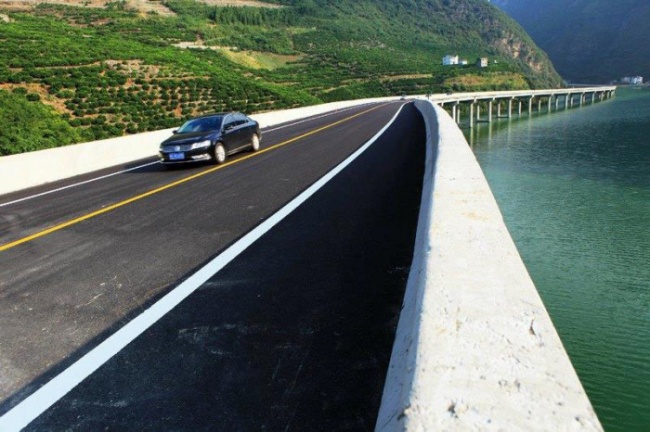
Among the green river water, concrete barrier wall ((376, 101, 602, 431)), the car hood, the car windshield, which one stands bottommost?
the green river water

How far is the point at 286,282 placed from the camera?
15.9ft

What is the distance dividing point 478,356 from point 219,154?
41.3ft

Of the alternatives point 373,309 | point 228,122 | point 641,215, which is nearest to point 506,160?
point 641,215

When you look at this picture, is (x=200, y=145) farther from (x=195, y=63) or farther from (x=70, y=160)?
(x=195, y=63)

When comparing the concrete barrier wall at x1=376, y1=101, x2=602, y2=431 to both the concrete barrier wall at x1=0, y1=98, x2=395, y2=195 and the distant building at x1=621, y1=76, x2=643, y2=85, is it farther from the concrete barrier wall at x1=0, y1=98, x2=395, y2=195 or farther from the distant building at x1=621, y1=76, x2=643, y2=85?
the distant building at x1=621, y1=76, x2=643, y2=85

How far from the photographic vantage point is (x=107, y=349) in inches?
146

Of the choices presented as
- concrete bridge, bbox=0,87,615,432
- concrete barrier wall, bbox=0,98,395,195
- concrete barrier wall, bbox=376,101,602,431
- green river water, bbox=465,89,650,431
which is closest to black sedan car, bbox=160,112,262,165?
concrete barrier wall, bbox=0,98,395,195

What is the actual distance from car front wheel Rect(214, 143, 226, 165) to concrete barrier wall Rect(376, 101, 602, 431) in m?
11.1

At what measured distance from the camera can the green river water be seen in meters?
7.87

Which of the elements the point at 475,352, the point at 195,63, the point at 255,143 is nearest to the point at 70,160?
the point at 255,143

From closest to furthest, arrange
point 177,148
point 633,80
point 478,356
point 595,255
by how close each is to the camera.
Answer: point 478,356 → point 177,148 → point 595,255 → point 633,80

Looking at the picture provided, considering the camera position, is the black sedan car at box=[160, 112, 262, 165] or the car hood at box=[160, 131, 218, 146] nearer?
the black sedan car at box=[160, 112, 262, 165]

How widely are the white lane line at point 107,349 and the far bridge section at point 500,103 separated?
215 feet

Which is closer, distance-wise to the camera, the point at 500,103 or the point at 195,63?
the point at 195,63
